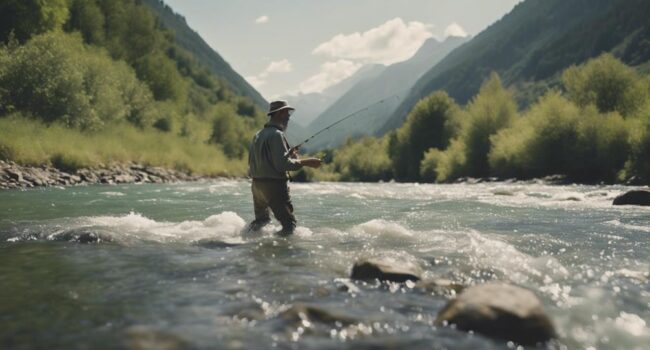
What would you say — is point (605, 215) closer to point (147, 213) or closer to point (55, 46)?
point (147, 213)

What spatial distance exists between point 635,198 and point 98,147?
37.4m

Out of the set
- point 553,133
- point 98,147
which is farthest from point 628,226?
point 98,147

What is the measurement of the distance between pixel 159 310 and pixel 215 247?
13.0ft

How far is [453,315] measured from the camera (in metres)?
4.81

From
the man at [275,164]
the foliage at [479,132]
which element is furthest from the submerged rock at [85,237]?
the foliage at [479,132]

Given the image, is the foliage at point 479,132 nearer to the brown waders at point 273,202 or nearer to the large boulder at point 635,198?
the large boulder at point 635,198

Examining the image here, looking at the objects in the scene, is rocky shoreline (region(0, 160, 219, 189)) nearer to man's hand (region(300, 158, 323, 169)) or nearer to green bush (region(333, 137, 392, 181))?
man's hand (region(300, 158, 323, 169))

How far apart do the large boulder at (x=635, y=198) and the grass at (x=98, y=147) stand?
32252 mm

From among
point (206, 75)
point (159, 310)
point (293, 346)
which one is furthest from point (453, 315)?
point (206, 75)

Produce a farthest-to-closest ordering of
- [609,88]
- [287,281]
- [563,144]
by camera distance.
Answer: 1. [609,88]
2. [563,144]
3. [287,281]

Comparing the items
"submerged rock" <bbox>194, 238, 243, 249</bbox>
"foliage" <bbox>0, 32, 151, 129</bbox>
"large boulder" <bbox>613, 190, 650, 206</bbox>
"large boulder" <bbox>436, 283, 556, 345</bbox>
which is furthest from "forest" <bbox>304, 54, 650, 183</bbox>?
"large boulder" <bbox>436, 283, 556, 345</bbox>

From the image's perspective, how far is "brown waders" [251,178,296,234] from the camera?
10055 millimetres

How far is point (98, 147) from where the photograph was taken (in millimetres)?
40250

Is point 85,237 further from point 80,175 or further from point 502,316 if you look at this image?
point 80,175
